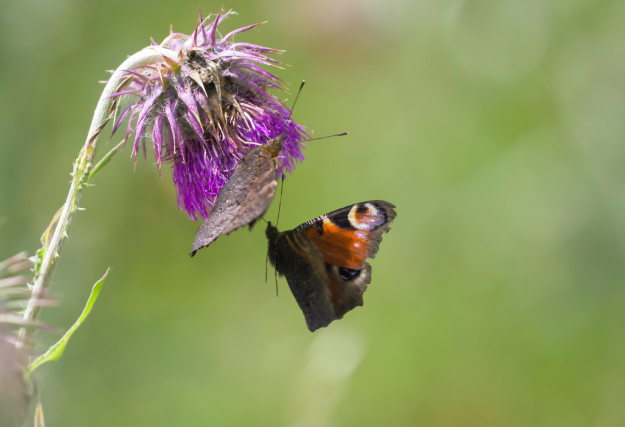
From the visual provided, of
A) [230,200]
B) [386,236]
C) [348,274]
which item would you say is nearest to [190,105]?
[230,200]

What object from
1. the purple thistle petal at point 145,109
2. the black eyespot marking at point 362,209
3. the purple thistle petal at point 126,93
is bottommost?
the black eyespot marking at point 362,209

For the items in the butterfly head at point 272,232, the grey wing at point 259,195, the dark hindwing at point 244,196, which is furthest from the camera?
the butterfly head at point 272,232

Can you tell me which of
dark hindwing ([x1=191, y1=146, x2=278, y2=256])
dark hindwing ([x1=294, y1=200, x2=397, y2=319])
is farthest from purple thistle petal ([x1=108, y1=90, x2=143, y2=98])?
dark hindwing ([x1=294, y1=200, x2=397, y2=319])

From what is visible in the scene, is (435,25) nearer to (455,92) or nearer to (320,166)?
(455,92)

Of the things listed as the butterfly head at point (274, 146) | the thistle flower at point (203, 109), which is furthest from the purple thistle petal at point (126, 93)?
the butterfly head at point (274, 146)

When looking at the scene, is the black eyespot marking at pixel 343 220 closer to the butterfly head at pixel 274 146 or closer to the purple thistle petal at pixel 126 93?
the butterfly head at pixel 274 146

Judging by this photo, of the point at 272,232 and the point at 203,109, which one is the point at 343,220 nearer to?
the point at 272,232

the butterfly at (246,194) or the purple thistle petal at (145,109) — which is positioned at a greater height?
the purple thistle petal at (145,109)
